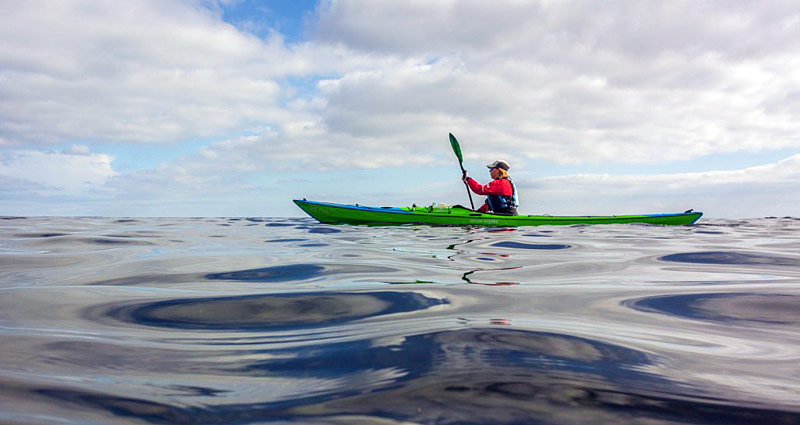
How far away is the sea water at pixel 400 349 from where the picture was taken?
107 cm

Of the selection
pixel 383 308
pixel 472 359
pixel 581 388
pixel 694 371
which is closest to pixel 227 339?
pixel 383 308

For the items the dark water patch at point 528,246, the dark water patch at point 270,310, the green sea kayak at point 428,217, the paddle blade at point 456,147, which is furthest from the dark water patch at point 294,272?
the paddle blade at point 456,147

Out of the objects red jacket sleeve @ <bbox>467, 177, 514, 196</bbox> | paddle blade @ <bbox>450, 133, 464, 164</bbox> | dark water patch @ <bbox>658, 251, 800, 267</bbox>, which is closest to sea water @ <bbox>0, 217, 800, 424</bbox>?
dark water patch @ <bbox>658, 251, 800, 267</bbox>

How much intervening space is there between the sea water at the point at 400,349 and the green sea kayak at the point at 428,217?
864 cm

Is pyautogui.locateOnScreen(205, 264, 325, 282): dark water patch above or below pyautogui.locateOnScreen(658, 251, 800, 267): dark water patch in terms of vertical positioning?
below

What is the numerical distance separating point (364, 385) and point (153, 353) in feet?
2.98

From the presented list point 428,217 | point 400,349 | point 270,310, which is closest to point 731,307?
point 400,349

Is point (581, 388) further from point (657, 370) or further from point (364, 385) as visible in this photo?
point (364, 385)

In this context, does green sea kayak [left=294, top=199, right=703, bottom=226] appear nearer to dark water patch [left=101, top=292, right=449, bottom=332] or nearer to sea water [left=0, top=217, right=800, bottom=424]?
sea water [left=0, top=217, right=800, bottom=424]

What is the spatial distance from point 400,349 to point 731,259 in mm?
5244

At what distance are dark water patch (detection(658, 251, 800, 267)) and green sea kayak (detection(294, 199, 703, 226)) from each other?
680 centimetres

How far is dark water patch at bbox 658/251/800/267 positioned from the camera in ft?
15.4

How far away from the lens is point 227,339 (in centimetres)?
181

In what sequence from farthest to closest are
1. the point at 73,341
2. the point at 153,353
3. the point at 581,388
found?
the point at 73,341, the point at 153,353, the point at 581,388
